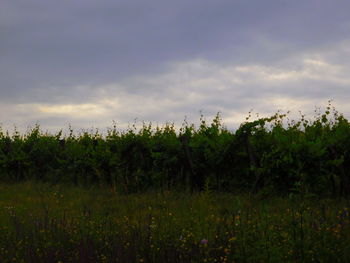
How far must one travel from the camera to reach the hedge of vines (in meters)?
11.4

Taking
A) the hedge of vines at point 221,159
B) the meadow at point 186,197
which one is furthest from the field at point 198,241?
the hedge of vines at point 221,159

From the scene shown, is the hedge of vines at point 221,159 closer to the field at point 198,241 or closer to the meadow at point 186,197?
the meadow at point 186,197

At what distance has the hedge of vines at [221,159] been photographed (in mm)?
11414

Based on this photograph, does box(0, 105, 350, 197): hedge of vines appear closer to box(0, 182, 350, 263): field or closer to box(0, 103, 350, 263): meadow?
box(0, 103, 350, 263): meadow

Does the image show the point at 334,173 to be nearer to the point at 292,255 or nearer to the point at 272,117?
the point at 272,117

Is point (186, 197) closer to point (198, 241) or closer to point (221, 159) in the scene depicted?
point (221, 159)

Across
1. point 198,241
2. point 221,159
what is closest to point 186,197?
point 221,159

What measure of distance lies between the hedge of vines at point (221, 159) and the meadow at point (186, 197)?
0.12ft

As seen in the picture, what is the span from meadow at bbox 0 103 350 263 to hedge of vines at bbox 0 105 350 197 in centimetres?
4

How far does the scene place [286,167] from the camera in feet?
38.5

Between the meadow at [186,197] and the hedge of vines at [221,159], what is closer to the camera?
the meadow at [186,197]

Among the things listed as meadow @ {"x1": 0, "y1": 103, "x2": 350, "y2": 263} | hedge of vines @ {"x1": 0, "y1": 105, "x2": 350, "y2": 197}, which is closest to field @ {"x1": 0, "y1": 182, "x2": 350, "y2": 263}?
meadow @ {"x1": 0, "y1": 103, "x2": 350, "y2": 263}

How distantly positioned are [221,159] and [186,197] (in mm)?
1857

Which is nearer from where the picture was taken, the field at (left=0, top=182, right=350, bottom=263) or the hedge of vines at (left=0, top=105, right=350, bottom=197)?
the field at (left=0, top=182, right=350, bottom=263)
